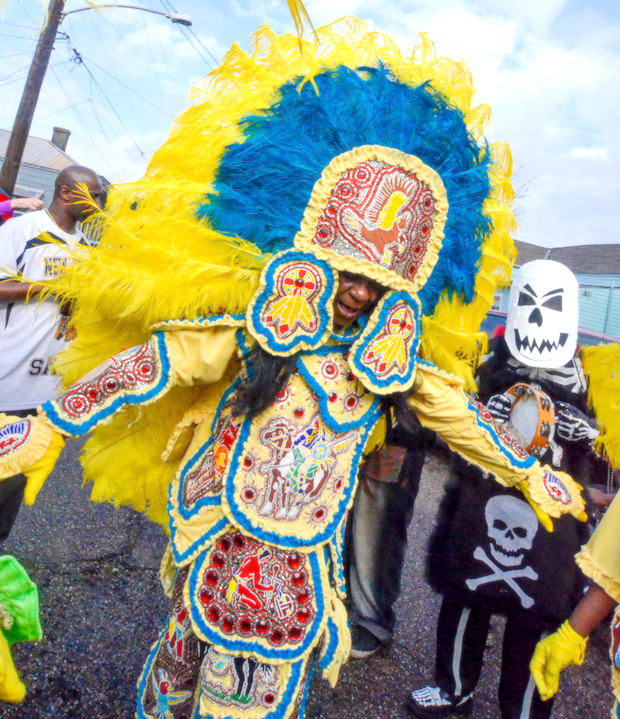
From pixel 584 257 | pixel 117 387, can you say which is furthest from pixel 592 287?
pixel 117 387

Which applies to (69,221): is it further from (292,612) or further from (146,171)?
(292,612)

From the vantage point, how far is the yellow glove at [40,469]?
1.27 meters

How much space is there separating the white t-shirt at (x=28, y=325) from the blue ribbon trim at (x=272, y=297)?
1151 mm

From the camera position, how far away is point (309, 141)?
1470 mm

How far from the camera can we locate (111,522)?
11.2 ft

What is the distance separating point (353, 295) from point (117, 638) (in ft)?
6.45

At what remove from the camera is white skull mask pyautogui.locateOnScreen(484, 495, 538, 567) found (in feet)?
5.98

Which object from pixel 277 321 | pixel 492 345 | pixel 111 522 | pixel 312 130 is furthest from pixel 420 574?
pixel 312 130

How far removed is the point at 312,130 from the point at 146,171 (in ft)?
1.83

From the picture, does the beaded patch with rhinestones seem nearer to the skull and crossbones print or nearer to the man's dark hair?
the man's dark hair

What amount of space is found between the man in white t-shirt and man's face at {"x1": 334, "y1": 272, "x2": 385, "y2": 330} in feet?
4.00

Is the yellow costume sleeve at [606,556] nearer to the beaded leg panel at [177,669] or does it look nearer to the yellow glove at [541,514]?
the yellow glove at [541,514]

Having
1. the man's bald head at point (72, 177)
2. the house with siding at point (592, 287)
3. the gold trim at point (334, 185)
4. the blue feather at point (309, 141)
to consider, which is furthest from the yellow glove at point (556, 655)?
the house with siding at point (592, 287)

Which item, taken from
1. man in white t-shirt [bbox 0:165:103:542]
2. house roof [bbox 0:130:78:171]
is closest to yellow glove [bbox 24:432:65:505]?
man in white t-shirt [bbox 0:165:103:542]
